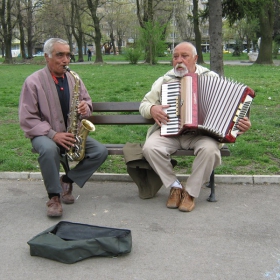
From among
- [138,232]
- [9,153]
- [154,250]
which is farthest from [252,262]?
[9,153]

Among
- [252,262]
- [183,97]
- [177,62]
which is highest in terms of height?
[177,62]

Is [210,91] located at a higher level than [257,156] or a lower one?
higher

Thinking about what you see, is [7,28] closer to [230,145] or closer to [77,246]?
[230,145]

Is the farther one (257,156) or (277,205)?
(257,156)

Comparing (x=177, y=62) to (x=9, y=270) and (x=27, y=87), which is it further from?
(x=9, y=270)

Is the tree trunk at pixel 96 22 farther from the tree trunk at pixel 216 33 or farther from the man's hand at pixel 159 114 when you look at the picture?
the man's hand at pixel 159 114

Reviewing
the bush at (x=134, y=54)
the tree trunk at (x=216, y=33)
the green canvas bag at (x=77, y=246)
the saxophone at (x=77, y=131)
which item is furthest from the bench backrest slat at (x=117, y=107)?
the bush at (x=134, y=54)

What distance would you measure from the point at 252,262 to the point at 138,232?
3.45 feet

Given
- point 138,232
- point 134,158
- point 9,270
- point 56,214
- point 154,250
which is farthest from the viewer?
point 134,158

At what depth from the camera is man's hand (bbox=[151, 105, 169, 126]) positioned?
448 cm

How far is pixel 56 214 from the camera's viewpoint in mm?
4250

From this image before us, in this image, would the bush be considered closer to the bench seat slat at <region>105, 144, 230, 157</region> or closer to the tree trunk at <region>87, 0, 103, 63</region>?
the tree trunk at <region>87, 0, 103, 63</region>

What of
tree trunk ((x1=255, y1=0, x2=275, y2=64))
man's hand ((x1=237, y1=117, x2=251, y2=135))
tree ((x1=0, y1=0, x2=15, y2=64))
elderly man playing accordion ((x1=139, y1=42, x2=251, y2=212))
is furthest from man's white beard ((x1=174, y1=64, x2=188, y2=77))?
tree ((x1=0, y1=0, x2=15, y2=64))

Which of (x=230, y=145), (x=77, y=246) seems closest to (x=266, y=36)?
(x=230, y=145)
